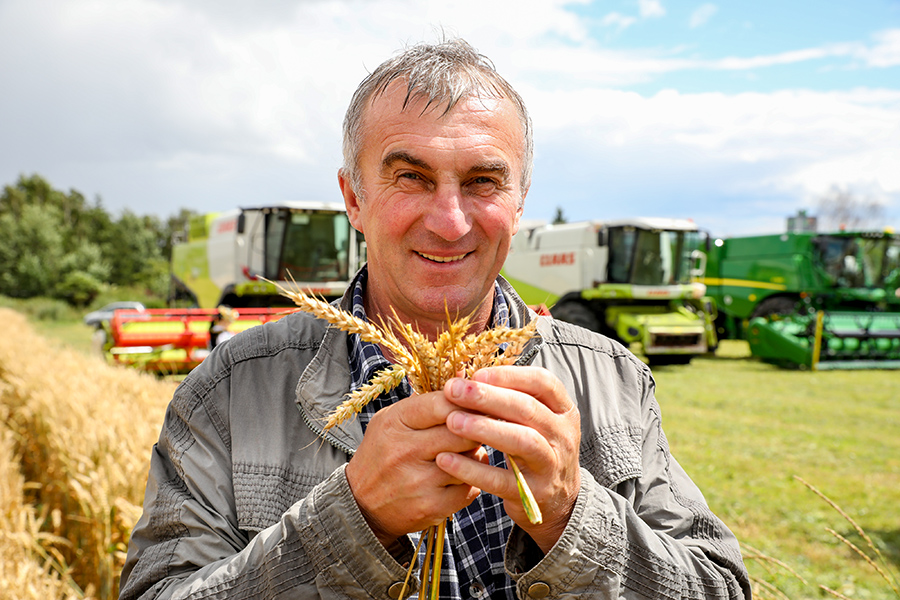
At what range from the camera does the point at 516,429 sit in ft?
3.46

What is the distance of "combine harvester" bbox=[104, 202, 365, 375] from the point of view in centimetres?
1204

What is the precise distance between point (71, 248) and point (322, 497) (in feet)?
235

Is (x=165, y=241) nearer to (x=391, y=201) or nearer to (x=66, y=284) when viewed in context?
(x=66, y=284)

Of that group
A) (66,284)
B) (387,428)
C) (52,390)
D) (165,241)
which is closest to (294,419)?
(387,428)

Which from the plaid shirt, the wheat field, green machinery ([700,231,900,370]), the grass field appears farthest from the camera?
green machinery ([700,231,900,370])

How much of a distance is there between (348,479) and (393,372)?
1.02 feet

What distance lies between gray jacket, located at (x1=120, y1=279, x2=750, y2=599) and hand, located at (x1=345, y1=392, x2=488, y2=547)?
0.28 feet

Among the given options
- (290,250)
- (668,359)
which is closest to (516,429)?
(290,250)

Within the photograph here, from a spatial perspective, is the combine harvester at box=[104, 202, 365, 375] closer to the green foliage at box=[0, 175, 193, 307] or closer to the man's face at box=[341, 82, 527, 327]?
the man's face at box=[341, 82, 527, 327]

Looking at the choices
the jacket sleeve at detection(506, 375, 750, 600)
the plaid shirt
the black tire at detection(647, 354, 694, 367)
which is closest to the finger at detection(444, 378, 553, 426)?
the jacket sleeve at detection(506, 375, 750, 600)

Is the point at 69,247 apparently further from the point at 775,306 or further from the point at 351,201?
the point at 351,201

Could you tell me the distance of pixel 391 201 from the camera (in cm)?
162

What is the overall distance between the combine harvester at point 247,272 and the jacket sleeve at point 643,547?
10.6m

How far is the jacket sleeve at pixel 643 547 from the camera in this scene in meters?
1.27
